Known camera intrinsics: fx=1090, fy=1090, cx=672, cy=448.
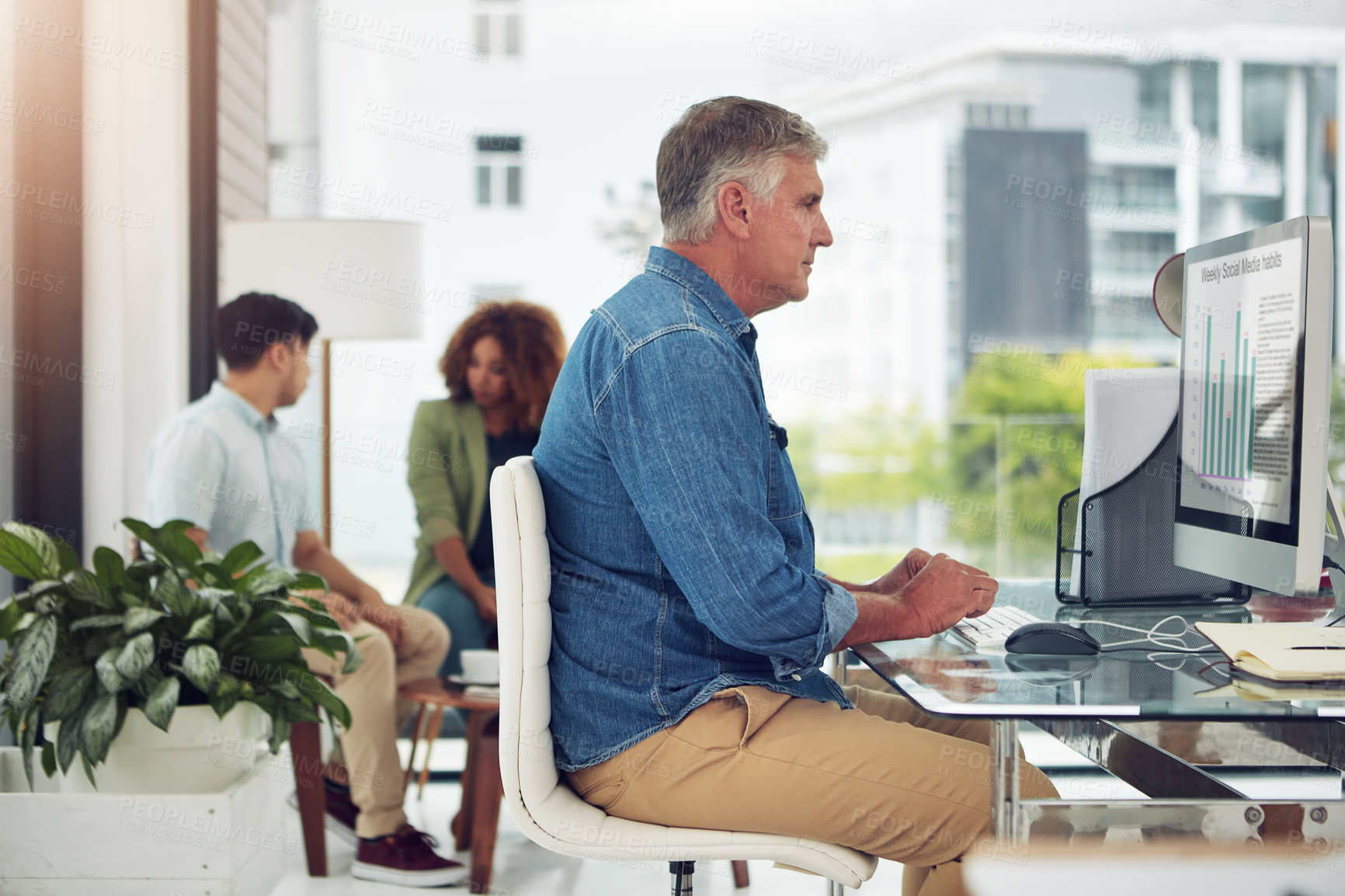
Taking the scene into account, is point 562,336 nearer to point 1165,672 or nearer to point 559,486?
point 559,486

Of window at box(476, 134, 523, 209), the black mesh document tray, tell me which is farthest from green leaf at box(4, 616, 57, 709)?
window at box(476, 134, 523, 209)

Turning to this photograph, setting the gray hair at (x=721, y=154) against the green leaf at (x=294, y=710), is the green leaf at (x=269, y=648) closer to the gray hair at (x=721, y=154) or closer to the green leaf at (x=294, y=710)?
the green leaf at (x=294, y=710)

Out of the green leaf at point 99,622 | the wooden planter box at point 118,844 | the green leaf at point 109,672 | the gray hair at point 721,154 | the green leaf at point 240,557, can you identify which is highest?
the gray hair at point 721,154

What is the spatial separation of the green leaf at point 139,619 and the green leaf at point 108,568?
0.07 m

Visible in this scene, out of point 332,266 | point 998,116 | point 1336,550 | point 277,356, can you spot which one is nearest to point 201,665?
point 277,356

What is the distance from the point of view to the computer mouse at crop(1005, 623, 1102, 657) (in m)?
1.20

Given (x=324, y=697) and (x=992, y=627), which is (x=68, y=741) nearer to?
(x=324, y=697)

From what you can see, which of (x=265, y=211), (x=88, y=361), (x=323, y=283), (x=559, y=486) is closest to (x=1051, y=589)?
(x=559, y=486)

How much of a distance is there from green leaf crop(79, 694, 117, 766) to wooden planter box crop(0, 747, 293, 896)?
13cm

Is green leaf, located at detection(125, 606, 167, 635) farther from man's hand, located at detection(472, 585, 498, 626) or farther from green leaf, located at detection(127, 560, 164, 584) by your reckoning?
man's hand, located at detection(472, 585, 498, 626)

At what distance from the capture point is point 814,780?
1.15m

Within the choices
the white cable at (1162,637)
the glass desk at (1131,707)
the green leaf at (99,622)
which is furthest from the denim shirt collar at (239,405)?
the white cable at (1162,637)

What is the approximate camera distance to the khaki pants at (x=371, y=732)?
2432mm

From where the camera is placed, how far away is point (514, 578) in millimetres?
1202
